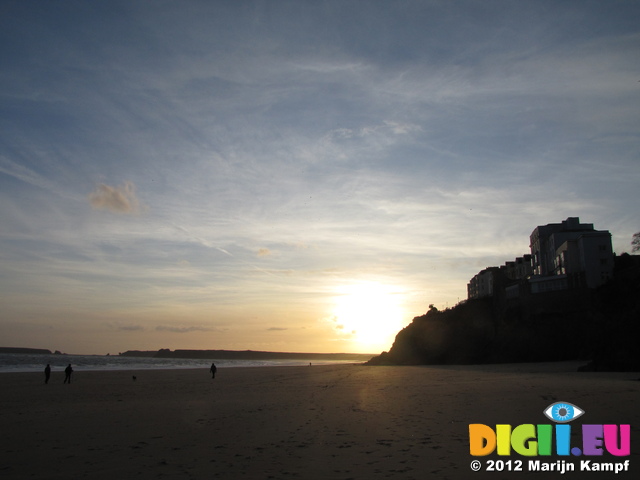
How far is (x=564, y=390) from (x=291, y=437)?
1370 centimetres

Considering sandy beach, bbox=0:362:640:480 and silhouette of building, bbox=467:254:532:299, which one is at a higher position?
silhouette of building, bbox=467:254:532:299

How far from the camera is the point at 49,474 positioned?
1023 centimetres

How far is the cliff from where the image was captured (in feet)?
123

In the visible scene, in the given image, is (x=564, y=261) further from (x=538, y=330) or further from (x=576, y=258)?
(x=538, y=330)

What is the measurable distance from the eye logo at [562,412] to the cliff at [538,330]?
23.5 m

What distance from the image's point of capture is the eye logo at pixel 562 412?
14.2 metres

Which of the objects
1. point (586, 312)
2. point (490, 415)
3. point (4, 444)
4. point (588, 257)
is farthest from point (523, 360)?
point (4, 444)

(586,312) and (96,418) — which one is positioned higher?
(586,312)

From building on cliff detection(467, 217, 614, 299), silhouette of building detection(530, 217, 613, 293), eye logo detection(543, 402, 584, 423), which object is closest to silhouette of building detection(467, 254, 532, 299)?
building on cliff detection(467, 217, 614, 299)

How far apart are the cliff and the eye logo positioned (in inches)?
925

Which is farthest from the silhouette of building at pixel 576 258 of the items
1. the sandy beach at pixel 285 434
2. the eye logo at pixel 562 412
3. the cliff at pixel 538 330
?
the eye logo at pixel 562 412

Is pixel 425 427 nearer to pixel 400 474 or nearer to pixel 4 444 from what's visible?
pixel 400 474

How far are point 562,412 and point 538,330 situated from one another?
54351 mm

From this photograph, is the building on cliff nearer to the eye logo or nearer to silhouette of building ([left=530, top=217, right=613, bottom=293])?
silhouette of building ([left=530, top=217, right=613, bottom=293])
